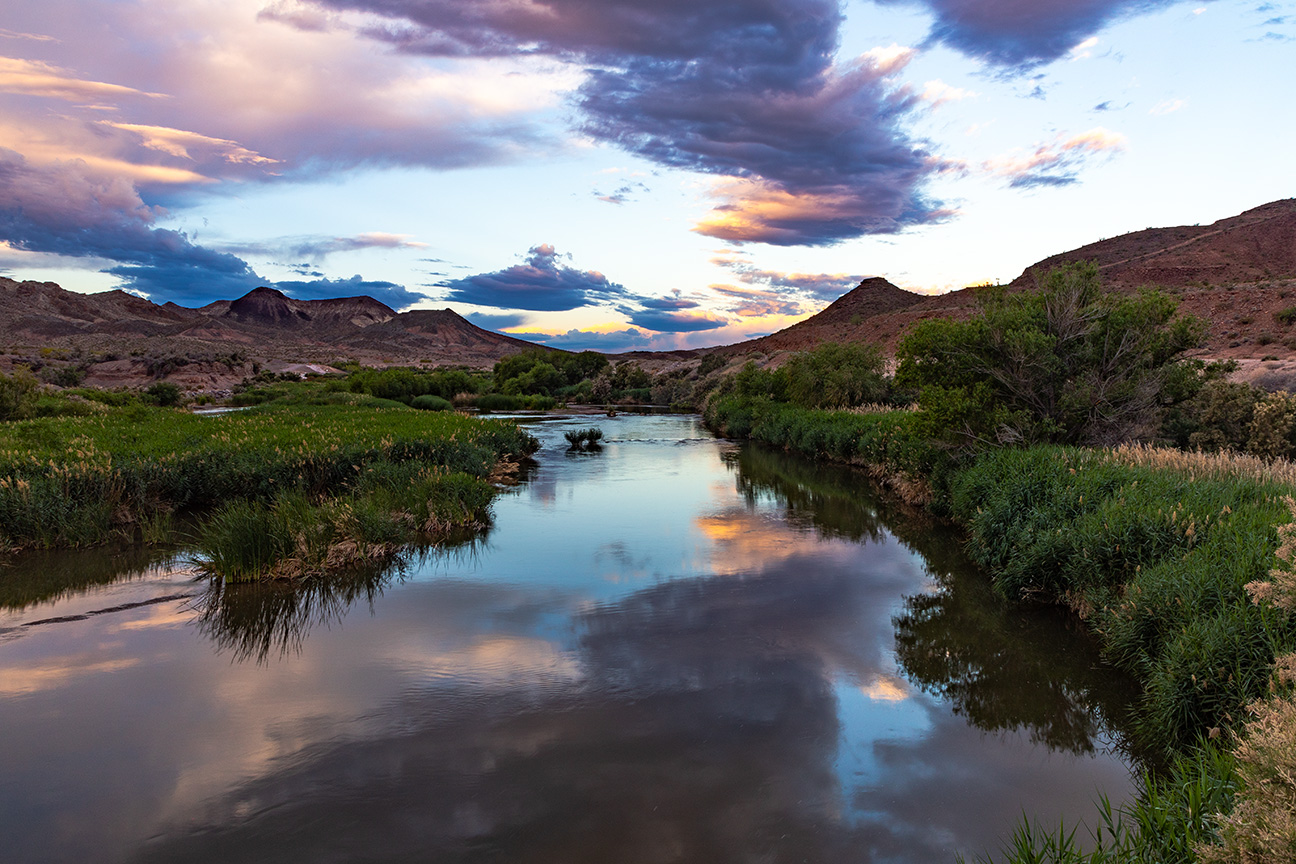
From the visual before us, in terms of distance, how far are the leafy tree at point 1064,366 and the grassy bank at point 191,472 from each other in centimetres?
1240

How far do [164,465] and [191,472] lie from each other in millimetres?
544

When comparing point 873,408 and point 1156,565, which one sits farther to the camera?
point 873,408

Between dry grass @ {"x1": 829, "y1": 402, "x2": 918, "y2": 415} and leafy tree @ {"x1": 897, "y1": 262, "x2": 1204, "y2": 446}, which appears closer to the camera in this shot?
leafy tree @ {"x1": 897, "y1": 262, "x2": 1204, "y2": 446}

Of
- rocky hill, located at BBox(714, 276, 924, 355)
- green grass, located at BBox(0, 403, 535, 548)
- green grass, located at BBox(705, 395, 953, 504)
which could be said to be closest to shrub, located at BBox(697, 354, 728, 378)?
rocky hill, located at BBox(714, 276, 924, 355)

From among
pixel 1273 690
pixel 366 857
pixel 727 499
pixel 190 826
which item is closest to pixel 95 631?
pixel 190 826

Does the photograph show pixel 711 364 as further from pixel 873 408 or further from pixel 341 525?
pixel 341 525

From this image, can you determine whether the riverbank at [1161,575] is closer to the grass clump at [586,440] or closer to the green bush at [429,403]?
the grass clump at [586,440]

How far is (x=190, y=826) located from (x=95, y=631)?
585cm

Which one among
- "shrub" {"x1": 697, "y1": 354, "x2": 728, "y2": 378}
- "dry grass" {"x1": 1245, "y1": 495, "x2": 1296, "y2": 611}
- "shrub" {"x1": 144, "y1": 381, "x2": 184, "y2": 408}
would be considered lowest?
"dry grass" {"x1": 1245, "y1": 495, "x2": 1296, "y2": 611}

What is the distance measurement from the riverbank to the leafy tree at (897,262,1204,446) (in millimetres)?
1525

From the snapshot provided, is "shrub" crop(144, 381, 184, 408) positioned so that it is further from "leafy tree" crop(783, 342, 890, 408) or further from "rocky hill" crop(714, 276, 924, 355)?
"rocky hill" crop(714, 276, 924, 355)

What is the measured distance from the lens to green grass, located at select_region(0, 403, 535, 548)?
12883mm

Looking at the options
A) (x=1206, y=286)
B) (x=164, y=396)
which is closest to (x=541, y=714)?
(x=164, y=396)

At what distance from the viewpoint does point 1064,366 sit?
15766 millimetres
